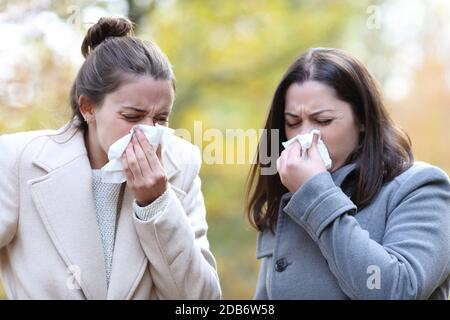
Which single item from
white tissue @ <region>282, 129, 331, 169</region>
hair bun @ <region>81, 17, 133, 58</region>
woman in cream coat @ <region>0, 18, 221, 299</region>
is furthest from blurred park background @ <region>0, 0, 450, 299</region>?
white tissue @ <region>282, 129, 331, 169</region>

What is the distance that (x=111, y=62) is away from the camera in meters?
2.88

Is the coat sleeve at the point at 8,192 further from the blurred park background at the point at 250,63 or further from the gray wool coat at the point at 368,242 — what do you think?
the blurred park background at the point at 250,63

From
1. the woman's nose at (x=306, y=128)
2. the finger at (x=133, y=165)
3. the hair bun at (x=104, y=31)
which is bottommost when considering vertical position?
the finger at (x=133, y=165)

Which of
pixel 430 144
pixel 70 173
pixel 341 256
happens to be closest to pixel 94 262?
pixel 70 173

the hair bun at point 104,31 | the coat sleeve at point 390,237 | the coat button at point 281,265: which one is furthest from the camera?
the hair bun at point 104,31

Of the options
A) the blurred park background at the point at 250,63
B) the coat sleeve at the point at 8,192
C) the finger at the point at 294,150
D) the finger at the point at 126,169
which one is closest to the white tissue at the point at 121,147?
the finger at the point at 126,169

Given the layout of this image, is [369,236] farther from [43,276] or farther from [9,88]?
[9,88]

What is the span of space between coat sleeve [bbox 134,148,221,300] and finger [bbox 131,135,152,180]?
13 centimetres

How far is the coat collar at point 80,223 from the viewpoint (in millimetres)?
2701

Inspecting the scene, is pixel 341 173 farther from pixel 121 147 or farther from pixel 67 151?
pixel 67 151

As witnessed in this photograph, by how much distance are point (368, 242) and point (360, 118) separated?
560 millimetres

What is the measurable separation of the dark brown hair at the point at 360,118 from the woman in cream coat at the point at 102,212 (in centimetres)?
44

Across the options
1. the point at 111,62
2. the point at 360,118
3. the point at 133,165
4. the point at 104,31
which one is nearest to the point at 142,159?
the point at 133,165

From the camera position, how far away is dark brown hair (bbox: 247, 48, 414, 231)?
8.86ft
